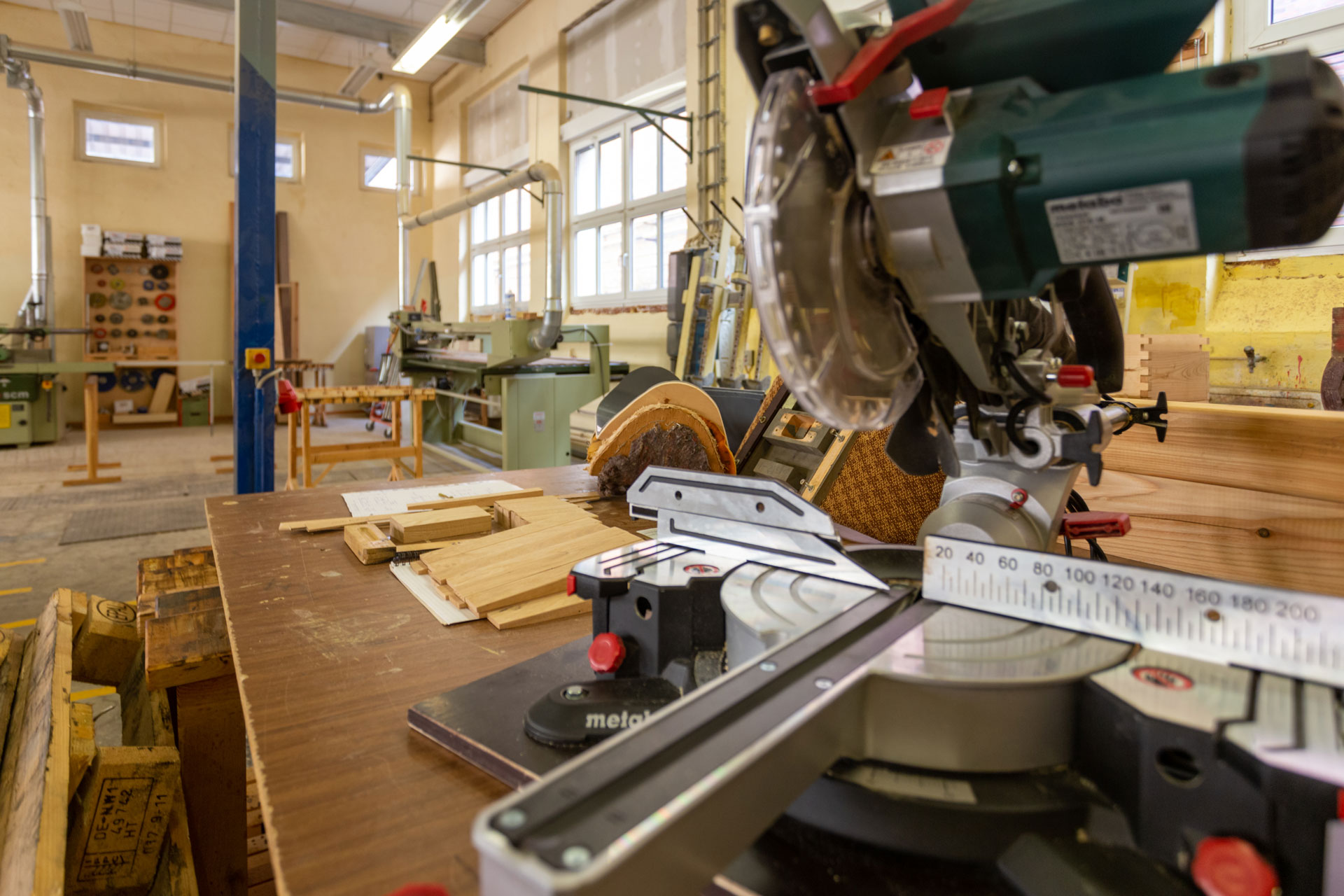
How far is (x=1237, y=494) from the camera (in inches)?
39.6

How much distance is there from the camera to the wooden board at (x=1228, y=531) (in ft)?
3.06

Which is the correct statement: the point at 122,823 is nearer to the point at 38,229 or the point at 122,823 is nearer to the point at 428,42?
the point at 428,42

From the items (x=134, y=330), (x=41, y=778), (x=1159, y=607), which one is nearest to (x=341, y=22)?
(x=134, y=330)

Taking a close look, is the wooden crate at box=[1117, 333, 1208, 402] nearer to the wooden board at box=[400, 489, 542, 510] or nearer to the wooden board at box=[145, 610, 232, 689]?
the wooden board at box=[400, 489, 542, 510]

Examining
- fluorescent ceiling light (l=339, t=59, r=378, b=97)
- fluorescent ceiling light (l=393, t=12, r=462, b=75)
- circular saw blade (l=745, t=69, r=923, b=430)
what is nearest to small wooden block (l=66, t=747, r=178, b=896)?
circular saw blade (l=745, t=69, r=923, b=430)

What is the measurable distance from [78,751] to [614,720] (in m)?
0.87

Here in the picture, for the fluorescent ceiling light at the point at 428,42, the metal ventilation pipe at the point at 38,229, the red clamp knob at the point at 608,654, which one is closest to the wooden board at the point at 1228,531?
the red clamp knob at the point at 608,654

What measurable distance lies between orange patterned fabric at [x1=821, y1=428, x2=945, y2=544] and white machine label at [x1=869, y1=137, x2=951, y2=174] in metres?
0.82

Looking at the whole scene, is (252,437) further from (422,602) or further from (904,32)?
(904,32)

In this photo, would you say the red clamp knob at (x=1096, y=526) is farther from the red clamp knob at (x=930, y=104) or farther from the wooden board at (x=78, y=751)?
the wooden board at (x=78, y=751)

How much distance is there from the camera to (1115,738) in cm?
41

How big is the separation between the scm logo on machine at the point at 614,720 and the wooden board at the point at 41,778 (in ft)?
1.79

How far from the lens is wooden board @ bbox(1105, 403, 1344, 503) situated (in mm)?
917

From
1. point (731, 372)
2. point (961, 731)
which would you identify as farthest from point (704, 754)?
point (731, 372)
